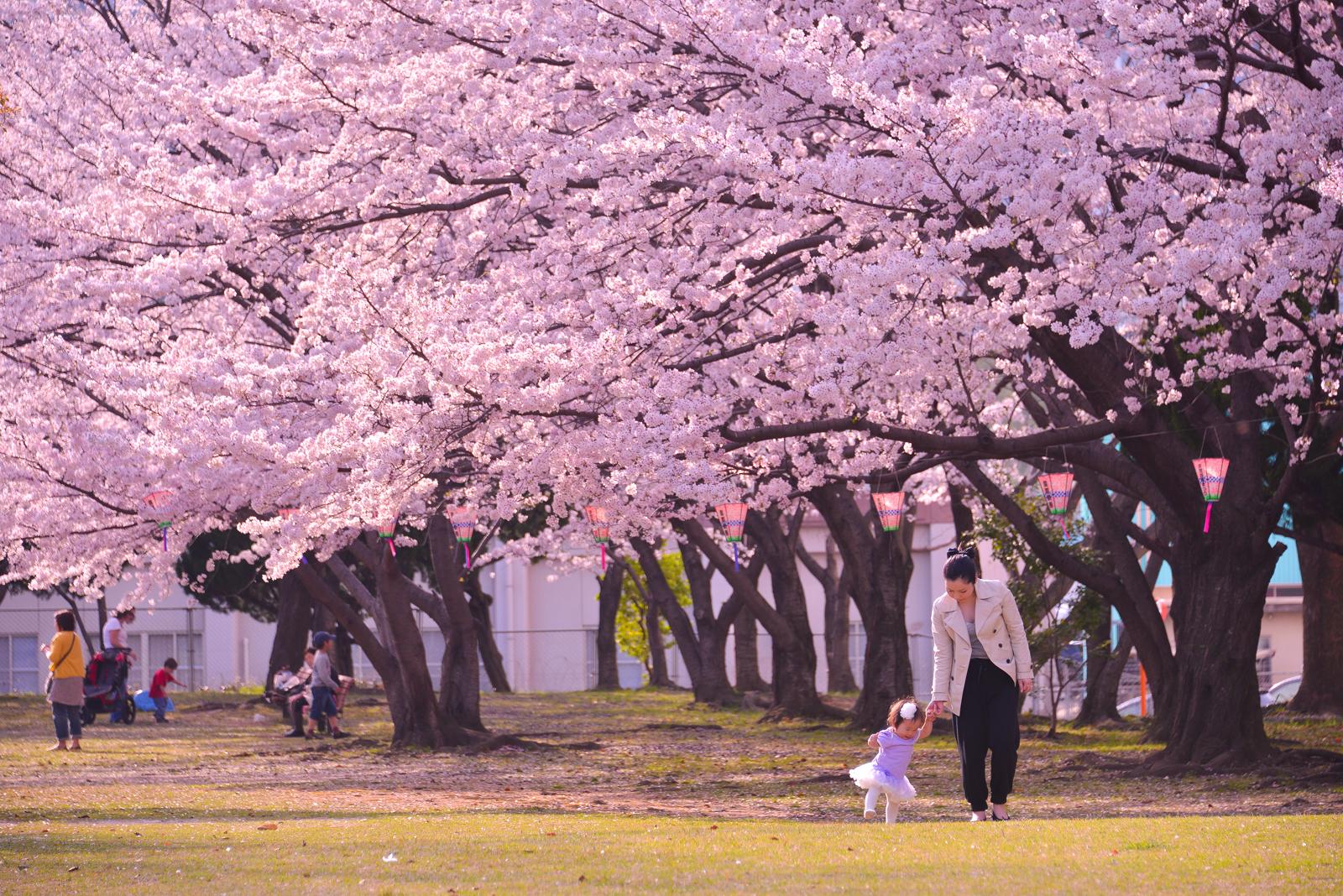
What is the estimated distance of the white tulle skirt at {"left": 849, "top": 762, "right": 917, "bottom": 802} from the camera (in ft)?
29.8

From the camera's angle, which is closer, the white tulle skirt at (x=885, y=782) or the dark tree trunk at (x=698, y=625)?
the white tulle skirt at (x=885, y=782)

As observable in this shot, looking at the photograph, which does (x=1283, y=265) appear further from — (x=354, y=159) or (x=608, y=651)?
(x=608, y=651)

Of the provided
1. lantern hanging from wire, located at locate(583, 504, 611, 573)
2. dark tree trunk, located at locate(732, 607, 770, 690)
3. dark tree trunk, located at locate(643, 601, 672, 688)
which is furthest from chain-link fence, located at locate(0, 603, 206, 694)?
lantern hanging from wire, located at locate(583, 504, 611, 573)

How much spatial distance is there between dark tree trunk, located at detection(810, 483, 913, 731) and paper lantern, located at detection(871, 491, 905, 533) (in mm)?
2367

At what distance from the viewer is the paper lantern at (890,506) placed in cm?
1808

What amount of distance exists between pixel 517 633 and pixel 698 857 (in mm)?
38204

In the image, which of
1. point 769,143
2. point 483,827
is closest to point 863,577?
point 769,143

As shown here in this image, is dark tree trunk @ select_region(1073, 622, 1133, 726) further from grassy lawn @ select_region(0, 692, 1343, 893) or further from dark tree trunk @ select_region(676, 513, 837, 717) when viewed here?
dark tree trunk @ select_region(676, 513, 837, 717)

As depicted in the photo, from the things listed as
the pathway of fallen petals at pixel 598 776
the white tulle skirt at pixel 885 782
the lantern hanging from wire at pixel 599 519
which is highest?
the lantern hanging from wire at pixel 599 519

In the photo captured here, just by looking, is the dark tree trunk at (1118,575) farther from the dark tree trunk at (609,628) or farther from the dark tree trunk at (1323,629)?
the dark tree trunk at (609,628)

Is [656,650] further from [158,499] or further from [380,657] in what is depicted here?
[158,499]

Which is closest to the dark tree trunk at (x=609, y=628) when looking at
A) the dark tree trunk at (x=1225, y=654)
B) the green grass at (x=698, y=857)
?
the dark tree trunk at (x=1225, y=654)

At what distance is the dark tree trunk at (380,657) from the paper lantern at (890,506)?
213 inches

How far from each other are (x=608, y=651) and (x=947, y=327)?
2837 cm
